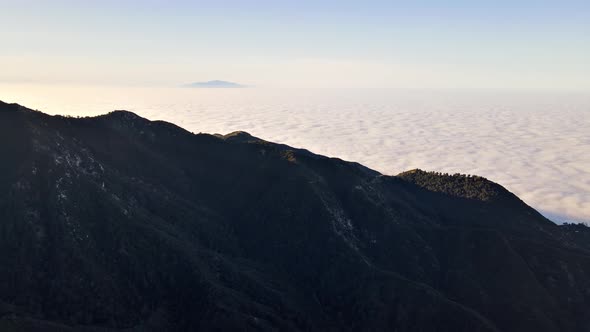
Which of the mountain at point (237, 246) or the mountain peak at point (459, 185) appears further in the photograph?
the mountain peak at point (459, 185)

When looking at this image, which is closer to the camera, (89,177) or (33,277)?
(33,277)

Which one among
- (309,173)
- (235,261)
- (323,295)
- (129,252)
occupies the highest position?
(309,173)

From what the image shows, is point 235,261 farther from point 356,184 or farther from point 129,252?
point 356,184

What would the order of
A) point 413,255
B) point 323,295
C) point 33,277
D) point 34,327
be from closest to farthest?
point 34,327 < point 33,277 < point 323,295 < point 413,255

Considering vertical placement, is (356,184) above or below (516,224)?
above

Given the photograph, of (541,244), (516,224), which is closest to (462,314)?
(541,244)

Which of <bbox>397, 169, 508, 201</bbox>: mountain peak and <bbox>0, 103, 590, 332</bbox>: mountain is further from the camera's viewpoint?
<bbox>397, 169, 508, 201</bbox>: mountain peak

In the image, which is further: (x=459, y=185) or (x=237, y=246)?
(x=459, y=185)

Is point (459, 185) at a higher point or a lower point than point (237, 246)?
higher
